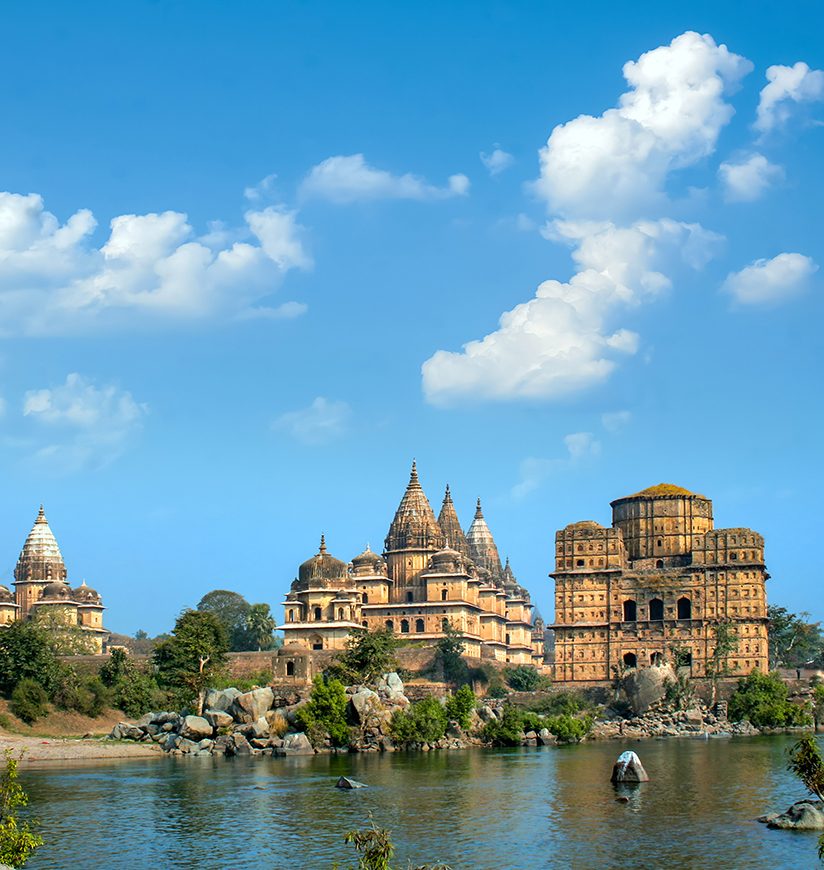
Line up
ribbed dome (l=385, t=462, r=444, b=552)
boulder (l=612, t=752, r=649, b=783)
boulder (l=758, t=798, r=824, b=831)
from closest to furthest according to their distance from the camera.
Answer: boulder (l=758, t=798, r=824, b=831)
boulder (l=612, t=752, r=649, b=783)
ribbed dome (l=385, t=462, r=444, b=552)

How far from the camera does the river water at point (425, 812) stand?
1144 inches

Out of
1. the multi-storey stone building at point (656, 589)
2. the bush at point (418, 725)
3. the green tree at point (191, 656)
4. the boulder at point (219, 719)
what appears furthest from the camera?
the multi-storey stone building at point (656, 589)

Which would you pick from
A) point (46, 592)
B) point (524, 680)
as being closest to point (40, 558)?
point (46, 592)

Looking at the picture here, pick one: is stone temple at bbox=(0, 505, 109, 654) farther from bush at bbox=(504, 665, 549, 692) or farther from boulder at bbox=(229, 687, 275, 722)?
boulder at bbox=(229, 687, 275, 722)

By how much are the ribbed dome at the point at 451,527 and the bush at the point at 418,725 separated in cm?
4523

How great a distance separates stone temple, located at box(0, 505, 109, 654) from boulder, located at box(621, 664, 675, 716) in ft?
141

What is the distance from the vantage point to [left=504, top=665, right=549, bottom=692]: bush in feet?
273

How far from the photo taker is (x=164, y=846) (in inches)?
1221

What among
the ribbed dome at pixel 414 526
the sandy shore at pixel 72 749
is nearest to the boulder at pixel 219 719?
the sandy shore at pixel 72 749

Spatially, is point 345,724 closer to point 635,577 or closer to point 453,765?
point 453,765

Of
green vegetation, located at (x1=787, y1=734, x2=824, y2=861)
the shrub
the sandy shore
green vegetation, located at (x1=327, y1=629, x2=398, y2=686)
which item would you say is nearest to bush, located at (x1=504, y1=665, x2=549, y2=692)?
green vegetation, located at (x1=327, y1=629, x2=398, y2=686)

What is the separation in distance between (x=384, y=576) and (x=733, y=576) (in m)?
26.6

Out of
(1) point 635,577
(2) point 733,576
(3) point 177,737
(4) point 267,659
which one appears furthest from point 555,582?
(3) point 177,737

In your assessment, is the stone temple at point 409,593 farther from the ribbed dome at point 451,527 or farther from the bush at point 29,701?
the bush at point 29,701
